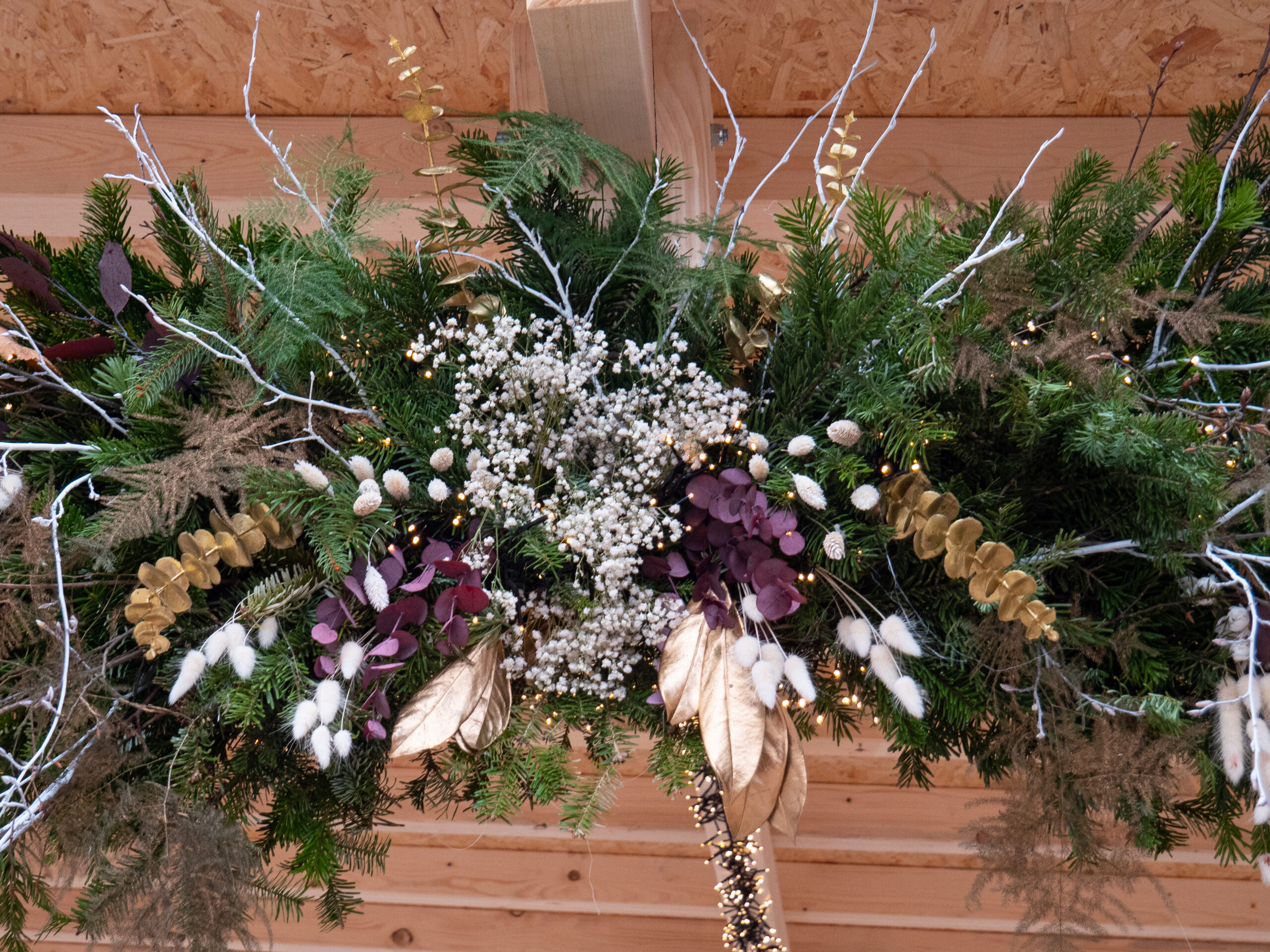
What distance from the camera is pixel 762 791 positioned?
2.64 feet

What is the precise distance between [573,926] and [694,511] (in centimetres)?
216

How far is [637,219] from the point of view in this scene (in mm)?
917

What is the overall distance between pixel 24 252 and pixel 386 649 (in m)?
0.62

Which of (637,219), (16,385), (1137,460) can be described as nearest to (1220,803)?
(1137,460)

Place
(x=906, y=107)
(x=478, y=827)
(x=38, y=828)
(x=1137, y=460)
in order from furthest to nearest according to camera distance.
Result: (x=478, y=827) → (x=906, y=107) → (x=38, y=828) → (x=1137, y=460)

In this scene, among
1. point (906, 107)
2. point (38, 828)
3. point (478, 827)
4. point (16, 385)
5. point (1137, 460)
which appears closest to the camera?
point (1137, 460)

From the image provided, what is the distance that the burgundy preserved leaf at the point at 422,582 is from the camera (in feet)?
2.66

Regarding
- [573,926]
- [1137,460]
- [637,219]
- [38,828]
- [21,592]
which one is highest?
[637,219]

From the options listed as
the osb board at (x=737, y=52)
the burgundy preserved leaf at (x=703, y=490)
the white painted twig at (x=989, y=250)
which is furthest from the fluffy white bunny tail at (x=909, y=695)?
the osb board at (x=737, y=52)

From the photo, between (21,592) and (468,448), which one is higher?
(468,448)

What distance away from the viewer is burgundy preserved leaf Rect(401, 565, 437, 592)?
0.81 m

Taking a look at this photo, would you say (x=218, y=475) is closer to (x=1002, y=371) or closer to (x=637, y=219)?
(x=637, y=219)

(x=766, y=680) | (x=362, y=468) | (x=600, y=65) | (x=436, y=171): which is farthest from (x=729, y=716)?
(x=600, y=65)

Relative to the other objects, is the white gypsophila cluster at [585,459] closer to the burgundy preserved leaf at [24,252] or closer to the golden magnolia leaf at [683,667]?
the golden magnolia leaf at [683,667]
